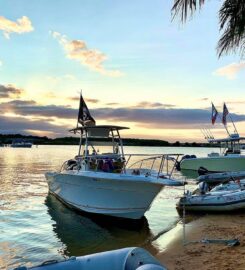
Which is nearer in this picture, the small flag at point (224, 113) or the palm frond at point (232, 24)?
the palm frond at point (232, 24)

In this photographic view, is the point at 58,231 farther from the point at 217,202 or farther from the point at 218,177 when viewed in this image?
the point at 218,177

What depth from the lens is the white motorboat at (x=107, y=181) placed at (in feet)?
42.2

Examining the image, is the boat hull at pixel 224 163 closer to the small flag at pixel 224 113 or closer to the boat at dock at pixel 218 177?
the small flag at pixel 224 113

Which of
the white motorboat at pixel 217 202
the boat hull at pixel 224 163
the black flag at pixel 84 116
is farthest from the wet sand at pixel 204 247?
the boat hull at pixel 224 163

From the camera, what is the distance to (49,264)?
568 centimetres

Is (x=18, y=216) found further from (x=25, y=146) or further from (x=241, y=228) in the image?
(x=25, y=146)

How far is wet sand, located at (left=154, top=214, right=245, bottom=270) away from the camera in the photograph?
27.0 ft

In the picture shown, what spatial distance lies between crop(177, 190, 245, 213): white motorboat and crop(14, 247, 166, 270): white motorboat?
9.98m

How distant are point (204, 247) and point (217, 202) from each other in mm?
5850

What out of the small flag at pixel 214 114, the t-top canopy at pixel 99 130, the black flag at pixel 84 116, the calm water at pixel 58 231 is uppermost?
the small flag at pixel 214 114

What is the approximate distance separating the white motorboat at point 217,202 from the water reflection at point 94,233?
8.10 feet

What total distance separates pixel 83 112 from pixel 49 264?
1081 cm

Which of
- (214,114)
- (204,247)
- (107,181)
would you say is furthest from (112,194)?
(214,114)

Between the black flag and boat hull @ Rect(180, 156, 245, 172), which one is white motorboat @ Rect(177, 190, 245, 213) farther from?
boat hull @ Rect(180, 156, 245, 172)
